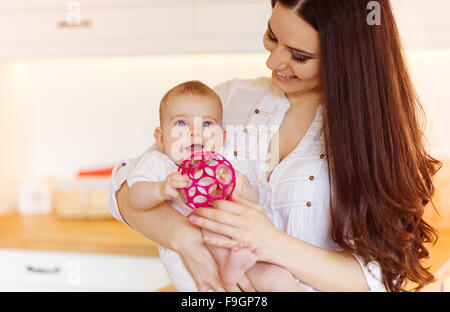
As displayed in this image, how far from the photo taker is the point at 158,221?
3.64 ft

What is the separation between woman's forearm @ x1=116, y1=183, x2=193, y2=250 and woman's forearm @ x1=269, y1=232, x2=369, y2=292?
16cm

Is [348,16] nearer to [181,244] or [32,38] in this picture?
[181,244]

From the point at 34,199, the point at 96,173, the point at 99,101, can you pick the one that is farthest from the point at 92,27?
the point at 34,199

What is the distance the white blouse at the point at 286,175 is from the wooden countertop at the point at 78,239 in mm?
694

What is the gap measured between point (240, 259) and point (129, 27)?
4.19 feet

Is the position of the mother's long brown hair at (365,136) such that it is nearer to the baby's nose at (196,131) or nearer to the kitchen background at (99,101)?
the baby's nose at (196,131)

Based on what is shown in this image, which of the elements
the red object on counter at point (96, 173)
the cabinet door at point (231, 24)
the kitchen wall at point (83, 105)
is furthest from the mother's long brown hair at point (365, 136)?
the red object on counter at point (96, 173)

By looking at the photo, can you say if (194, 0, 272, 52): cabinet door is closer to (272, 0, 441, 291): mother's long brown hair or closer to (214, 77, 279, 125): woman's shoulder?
(214, 77, 279, 125): woman's shoulder

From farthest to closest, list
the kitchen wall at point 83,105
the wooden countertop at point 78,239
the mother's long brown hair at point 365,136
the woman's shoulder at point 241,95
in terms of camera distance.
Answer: the kitchen wall at point 83,105
the wooden countertop at point 78,239
the woman's shoulder at point 241,95
the mother's long brown hair at point 365,136

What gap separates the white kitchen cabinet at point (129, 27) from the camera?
6.34 ft

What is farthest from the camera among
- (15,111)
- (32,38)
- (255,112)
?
(15,111)
